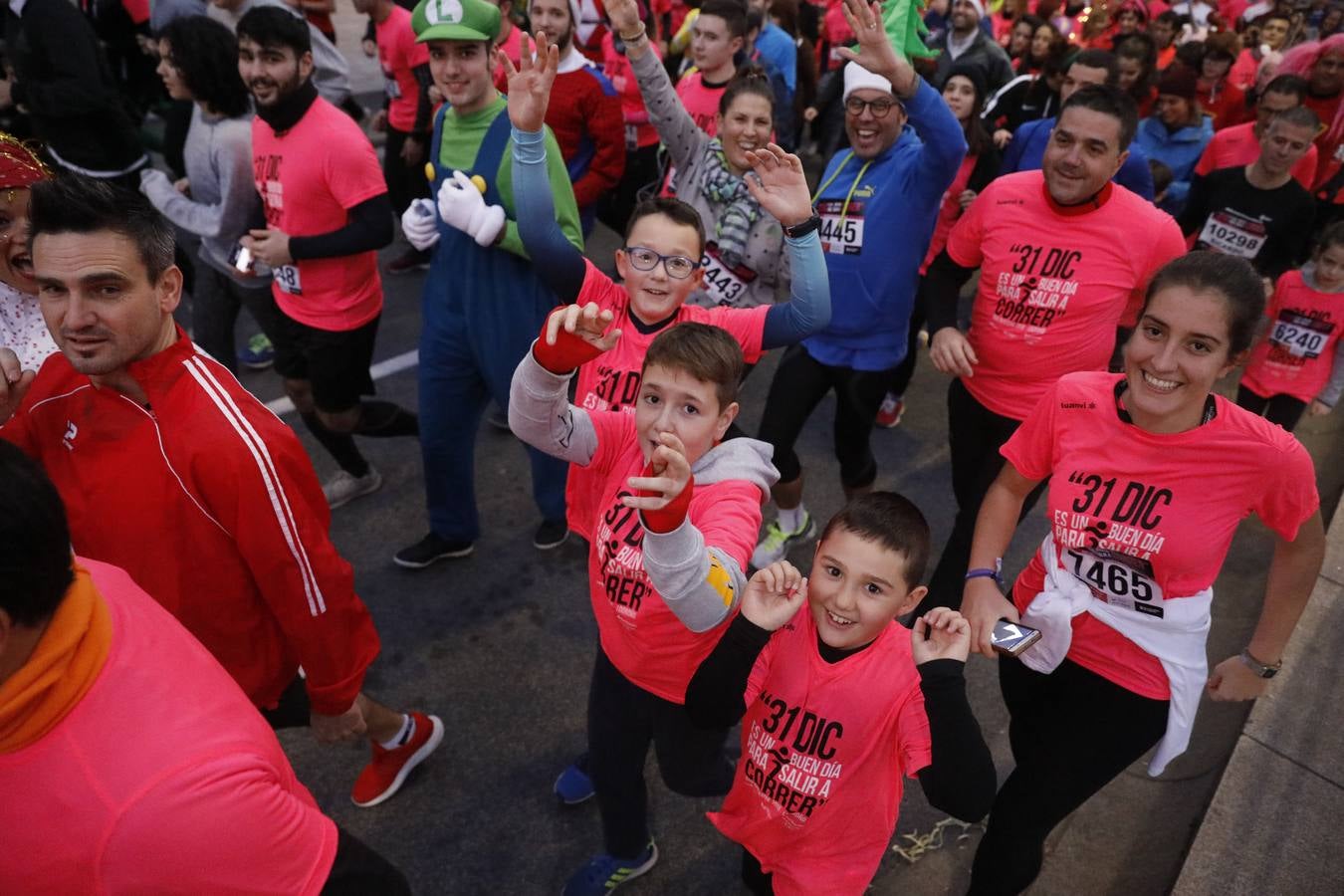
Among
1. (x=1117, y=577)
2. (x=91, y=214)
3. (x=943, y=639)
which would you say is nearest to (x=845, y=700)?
(x=943, y=639)

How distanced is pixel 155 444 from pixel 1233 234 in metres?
4.88

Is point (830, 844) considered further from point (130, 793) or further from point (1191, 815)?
point (1191, 815)

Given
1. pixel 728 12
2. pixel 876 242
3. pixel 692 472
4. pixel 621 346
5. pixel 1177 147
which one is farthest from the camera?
pixel 1177 147

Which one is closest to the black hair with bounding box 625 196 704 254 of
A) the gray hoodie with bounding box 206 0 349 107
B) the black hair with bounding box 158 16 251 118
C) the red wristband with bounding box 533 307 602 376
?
the red wristband with bounding box 533 307 602 376

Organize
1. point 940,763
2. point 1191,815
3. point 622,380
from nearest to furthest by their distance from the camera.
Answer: point 940,763 < point 622,380 < point 1191,815

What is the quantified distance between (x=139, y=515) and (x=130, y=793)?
87 centimetres

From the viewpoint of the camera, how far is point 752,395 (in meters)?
5.38

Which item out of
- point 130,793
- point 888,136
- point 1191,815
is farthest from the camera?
point 888,136

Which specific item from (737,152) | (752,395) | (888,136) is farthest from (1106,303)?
(752,395)

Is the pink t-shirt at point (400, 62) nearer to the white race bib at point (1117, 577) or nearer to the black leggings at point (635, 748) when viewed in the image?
the black leggings at point (635, 748)

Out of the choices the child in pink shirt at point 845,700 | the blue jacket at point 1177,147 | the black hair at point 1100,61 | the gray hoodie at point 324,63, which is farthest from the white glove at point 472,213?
the blue jacket at point 1177,147

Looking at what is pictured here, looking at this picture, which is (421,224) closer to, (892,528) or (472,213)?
(472,213)

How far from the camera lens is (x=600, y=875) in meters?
2.51

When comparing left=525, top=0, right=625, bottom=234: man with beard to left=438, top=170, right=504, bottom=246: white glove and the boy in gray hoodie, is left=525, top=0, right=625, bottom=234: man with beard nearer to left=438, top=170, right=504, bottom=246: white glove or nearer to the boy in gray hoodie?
left=438, top=170, right=504, bottom=246: white glove
